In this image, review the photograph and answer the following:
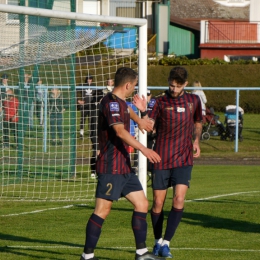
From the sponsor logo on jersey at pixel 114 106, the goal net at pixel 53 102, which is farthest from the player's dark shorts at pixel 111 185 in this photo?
the goal net at pixel 53 102

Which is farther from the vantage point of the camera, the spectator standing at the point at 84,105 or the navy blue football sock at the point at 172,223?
the spectator standing at the point at 84,105

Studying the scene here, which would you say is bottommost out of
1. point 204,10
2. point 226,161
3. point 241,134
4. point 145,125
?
point 226,161

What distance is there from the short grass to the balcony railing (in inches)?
1233

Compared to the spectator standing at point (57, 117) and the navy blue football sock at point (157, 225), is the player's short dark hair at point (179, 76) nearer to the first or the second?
the navy blue football sock at point (157, 225)

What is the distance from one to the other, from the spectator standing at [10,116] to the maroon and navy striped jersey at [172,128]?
6996mm

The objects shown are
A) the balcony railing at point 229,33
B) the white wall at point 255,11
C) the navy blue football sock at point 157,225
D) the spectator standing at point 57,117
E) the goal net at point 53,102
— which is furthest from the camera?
the balcony railing at point 229,33

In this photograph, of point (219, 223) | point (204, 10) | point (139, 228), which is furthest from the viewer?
point (204, 10)

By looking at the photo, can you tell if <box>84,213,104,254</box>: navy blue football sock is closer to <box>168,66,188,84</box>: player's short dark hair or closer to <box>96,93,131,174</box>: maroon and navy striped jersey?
<box>96,93,131,174</box>: maroon and navy striped jersey

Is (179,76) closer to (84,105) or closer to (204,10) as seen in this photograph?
(84,105)

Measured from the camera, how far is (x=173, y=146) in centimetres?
865

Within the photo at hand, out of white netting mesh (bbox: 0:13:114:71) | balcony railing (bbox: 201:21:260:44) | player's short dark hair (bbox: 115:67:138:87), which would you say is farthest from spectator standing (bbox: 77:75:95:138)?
balcony railing (bbox: 201:21:260:44)

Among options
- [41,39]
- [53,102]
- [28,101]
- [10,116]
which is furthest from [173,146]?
[53,102]

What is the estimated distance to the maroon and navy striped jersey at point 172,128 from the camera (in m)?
8.63

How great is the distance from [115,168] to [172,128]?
1162 mm
